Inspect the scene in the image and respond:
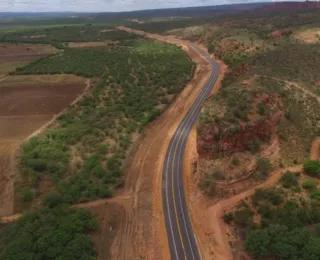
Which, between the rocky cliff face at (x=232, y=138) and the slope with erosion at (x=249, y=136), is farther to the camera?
the rocky cliff face at (x=232, y=138)

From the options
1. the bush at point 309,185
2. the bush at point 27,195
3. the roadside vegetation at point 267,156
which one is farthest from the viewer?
the bush at point 27,195

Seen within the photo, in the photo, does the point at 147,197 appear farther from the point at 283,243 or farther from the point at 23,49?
the point at 23,49

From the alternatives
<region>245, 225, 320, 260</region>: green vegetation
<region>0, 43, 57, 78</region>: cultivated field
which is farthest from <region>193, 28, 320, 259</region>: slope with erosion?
<region>0, 43, 57, 78</region>: cultivated field

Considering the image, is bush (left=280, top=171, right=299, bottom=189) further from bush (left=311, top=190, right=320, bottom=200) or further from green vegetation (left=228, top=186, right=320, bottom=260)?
bush (left=311, top=190, right=320, bottom=200)

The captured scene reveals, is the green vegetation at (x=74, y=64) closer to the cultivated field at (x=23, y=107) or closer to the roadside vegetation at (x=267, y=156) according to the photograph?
the cultivated field at (x=23, y=107)

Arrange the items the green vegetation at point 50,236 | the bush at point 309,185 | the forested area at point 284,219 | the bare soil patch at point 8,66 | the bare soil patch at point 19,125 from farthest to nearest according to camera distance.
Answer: the bare soil patch at point 8,66
the bare soil patch at point 19,125
the bush at point 309,185
the green vegetation at point 50,236
the forested area at point 284,219

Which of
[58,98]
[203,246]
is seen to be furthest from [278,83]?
[58,98]

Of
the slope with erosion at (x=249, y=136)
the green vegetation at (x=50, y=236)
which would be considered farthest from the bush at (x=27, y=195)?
the slope with erosion at (x=249, y=136)
